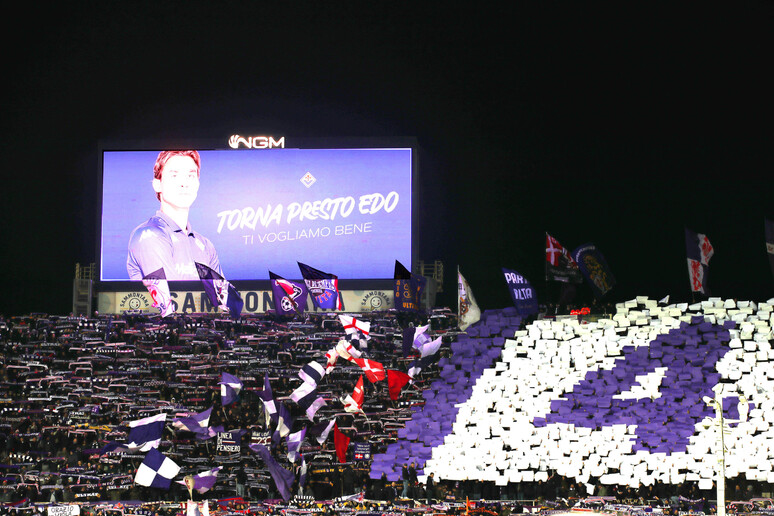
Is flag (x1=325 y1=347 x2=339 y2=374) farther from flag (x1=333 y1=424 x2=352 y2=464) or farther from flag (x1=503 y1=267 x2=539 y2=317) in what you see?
flag (x1=503 y1=267 x2=539 y2=317)

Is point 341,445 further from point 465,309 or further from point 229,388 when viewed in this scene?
point 465,309

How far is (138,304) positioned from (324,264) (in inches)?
265

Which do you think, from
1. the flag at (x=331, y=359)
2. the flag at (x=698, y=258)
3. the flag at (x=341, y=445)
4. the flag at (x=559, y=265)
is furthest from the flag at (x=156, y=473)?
the flag at (x=698, y=258)

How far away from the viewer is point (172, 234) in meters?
43.0

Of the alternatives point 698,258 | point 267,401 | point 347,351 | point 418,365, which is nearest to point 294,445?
point 267,401

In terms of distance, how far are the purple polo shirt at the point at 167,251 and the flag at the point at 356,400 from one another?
843cm

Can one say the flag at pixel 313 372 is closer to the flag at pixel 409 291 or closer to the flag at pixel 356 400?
the flag at pixel 356 400

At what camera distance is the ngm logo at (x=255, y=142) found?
142 ft

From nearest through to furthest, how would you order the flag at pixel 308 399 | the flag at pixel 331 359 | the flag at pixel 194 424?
the flag at pixel 194 424
the flag at pixel 308 399
the flag at pixel 331 359

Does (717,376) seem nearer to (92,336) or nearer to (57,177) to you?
(92,336)

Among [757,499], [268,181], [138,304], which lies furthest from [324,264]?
[757,499]

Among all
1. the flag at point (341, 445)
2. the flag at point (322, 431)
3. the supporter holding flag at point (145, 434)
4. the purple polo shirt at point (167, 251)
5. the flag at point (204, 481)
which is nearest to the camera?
the flag at point (204, 481)

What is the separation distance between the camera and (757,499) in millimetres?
32562

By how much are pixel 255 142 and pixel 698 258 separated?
627 inches
